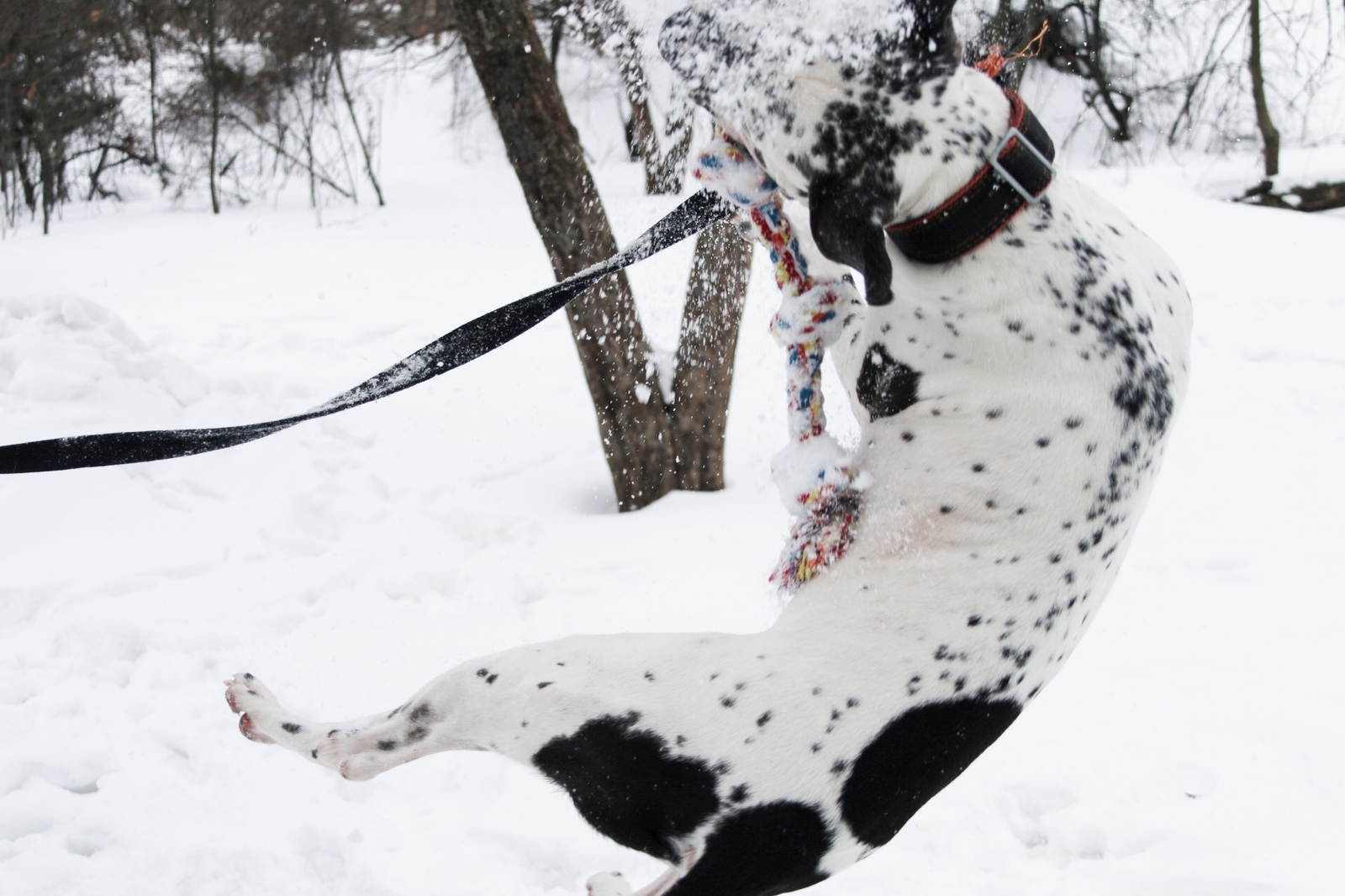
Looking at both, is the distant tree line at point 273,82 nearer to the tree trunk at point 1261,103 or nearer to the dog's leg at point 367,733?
the tree trunk at point 1261,103

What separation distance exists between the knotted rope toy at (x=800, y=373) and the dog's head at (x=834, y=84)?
17cm

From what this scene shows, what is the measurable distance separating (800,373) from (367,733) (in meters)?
1.08

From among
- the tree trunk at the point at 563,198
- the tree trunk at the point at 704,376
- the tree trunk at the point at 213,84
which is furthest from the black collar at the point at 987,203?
the tree trunk at the point at 213,84

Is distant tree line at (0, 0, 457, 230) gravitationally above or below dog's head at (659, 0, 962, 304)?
above

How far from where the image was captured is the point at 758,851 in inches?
58.1

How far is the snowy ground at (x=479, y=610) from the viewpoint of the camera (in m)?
2.54

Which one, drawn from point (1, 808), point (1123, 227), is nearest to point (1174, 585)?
point (1123, 227)

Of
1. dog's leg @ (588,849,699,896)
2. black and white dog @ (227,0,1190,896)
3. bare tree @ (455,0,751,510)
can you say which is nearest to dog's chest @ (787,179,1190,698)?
black and white dog @ (227,0,1190,896)

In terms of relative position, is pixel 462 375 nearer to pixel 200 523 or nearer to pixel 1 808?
pixel 200 523

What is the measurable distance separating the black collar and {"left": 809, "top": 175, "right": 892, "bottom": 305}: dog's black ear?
0.11m

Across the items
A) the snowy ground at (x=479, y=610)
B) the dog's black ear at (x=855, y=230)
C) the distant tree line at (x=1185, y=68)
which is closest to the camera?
the dog's black ear at (x=855, y=230)

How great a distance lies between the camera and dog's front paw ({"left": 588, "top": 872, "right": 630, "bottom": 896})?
1887 millimetres

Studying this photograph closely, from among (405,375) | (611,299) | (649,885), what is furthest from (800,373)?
(611,299)

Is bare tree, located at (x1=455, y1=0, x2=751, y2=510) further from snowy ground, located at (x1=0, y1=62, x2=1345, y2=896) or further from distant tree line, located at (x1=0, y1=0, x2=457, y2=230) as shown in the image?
distant tree line, located at (x1=0, y1=0, x2=457, y2=230)
